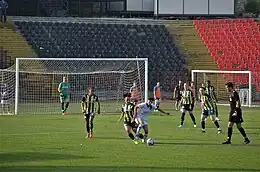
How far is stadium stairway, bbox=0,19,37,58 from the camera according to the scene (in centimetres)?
4742

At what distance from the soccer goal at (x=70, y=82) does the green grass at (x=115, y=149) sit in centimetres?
824

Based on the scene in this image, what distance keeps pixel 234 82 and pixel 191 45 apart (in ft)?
24.2

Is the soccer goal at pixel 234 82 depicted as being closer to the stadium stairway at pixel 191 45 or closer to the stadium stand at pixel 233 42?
the stadium stand at pixel 233 42

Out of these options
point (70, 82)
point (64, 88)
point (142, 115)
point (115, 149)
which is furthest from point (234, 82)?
point (115, 149)

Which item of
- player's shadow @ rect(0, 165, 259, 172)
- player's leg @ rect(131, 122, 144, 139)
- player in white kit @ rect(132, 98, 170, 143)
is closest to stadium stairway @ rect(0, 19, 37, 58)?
player's leg @ rect(131, 122, 144, 139)

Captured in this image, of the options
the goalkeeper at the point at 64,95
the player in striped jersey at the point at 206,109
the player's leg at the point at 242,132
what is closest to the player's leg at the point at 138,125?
the player's leg at the point at 242,132

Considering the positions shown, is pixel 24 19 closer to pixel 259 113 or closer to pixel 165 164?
pixel 259 113

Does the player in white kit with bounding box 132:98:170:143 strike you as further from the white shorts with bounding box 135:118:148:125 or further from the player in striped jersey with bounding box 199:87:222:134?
the player in striped jersey with bounding box 199:87:222:134

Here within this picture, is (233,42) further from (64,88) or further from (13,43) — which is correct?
(64,88)

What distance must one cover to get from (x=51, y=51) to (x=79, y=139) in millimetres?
27238

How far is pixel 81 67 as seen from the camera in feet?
150

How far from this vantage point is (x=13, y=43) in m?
48.4

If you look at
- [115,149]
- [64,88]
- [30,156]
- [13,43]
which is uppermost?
[13,43]

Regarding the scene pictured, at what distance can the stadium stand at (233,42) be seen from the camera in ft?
166
